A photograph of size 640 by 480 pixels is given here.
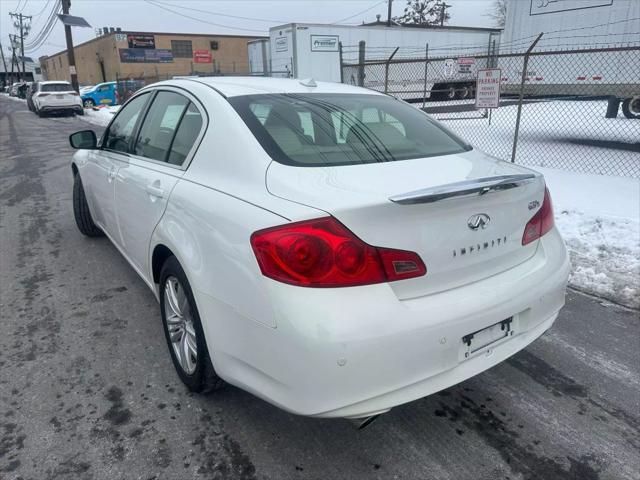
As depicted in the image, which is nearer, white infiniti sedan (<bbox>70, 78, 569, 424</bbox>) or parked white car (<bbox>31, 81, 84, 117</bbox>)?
white infiniti sedan (<bbox>70, 78, 569, 424</bbox>)

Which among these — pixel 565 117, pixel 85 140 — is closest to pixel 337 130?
pixel 85 140

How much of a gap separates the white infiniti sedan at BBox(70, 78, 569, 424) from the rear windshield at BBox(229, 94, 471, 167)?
0.01 meters

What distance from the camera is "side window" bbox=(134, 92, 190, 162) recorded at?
9.80 feet

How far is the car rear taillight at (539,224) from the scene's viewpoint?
2.39m

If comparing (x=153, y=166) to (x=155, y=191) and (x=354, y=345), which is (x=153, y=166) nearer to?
(x=155, y=191)

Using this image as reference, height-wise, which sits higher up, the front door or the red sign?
the red sign

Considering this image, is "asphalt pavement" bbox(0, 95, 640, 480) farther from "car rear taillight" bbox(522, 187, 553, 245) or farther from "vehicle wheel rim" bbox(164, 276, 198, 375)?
"car rear taillight" bbox(522, 187, 553, 245)

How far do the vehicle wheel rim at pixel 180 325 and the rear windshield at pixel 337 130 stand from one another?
2.95 ft

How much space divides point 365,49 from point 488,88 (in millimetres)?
14952

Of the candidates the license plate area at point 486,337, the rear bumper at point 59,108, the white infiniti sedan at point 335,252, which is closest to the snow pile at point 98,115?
the rear bumper at point 59,108

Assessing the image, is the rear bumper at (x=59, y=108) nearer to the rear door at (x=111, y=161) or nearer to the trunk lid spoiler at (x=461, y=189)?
the rear door at (x=111, y=161)

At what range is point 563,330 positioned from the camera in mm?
3377

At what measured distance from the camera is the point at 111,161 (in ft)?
12.6

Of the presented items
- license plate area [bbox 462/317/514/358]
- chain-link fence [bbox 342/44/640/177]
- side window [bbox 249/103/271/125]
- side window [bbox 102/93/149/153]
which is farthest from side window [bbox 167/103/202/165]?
chain-link fence [bbox 342/44/640/177]
